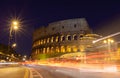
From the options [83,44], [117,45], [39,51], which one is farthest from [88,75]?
[39,51]

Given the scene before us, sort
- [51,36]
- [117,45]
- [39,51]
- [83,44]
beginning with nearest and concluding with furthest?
[117,45]
[83,44]
[51,36]
[39,51]

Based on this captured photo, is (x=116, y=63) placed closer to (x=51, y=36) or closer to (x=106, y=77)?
(x=106, y=77)

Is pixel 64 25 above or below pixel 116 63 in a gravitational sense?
above

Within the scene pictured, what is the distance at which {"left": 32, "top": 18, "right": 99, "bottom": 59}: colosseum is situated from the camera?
384 ft

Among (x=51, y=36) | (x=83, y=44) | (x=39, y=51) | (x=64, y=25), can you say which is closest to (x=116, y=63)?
(x=83, y=44)

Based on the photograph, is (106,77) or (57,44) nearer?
(106,77)

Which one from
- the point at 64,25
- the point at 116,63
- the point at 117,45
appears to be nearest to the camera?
the point at 116,63

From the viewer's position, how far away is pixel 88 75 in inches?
764

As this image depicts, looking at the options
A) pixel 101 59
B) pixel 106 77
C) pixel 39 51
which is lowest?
pixel 106 77

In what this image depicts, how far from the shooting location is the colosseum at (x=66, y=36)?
11694 cm

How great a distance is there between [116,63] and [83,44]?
10160cm

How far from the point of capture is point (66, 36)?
127 metres

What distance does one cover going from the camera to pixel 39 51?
145375 mm

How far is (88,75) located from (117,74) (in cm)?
585
